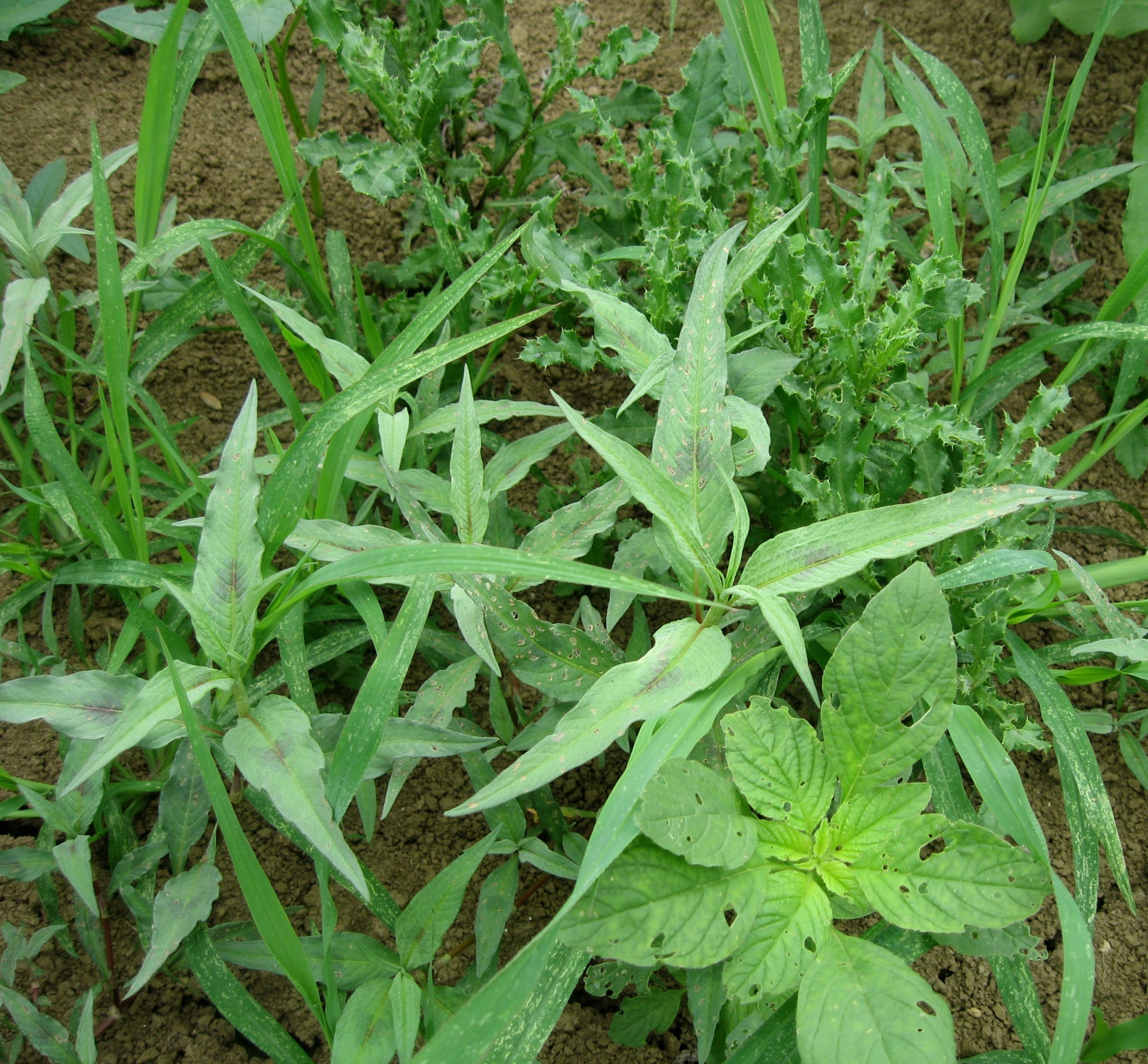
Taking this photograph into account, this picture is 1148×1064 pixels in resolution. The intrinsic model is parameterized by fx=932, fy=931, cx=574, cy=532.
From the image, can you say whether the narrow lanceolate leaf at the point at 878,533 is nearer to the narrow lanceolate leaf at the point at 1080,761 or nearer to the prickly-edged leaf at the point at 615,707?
A: the prickly-edged leaf at the point at 615,707

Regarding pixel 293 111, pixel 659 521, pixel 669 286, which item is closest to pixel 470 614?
pixel 659 521

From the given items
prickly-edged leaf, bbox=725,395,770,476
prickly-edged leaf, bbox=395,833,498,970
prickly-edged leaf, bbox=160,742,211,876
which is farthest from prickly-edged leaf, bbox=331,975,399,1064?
prickly-edged leaf, bbox=725,395,770,476

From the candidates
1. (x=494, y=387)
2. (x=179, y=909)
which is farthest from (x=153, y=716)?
(x=494, y=387)

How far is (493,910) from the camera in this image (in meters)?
1.39

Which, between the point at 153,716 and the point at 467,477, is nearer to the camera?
the point at 153,716

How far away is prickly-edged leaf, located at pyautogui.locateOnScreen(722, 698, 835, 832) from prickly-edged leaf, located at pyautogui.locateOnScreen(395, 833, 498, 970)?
1.28 feet

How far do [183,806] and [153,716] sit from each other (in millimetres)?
371

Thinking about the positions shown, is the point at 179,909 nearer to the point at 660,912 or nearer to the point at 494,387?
the point at 660,912

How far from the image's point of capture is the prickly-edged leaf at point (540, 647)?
4.21ft

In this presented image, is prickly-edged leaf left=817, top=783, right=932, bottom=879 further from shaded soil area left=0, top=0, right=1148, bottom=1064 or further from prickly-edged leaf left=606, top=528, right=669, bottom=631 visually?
shaded soil area left=0, top=0, right=1148, bottom=1064

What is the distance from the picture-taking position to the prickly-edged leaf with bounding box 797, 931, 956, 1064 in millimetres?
977

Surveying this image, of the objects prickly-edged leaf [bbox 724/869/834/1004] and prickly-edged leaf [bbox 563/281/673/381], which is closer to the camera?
prickly-edged leaf [bbox 724/869/834/1004]

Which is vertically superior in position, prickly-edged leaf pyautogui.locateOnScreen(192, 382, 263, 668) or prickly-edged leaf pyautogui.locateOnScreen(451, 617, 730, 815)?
prickly-edged leaf pyautogui.locateOnScreen(192, 382, 263, 668)

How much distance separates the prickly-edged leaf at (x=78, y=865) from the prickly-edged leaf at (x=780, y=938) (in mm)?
894
